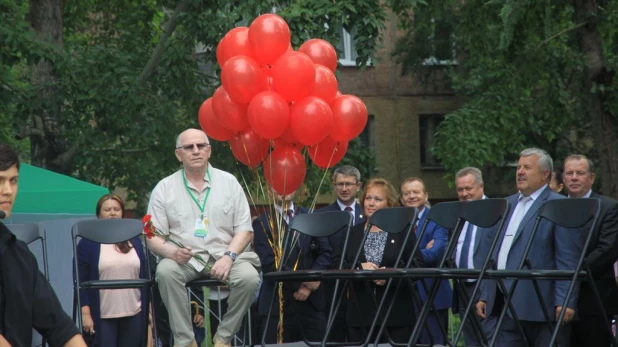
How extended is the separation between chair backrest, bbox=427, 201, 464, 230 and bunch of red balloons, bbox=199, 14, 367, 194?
180cm

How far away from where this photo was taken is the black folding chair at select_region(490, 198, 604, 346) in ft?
22.6

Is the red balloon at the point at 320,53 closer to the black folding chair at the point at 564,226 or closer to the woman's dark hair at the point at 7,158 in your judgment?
the black folding chair at the point at 564,226

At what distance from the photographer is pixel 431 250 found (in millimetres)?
8828

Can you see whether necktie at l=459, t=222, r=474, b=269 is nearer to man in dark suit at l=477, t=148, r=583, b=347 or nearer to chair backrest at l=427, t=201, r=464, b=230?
man in dark suit at l=477, t=148, r=583, b=347

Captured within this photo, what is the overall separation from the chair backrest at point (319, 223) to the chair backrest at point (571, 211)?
64.9 inches

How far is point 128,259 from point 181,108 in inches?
411

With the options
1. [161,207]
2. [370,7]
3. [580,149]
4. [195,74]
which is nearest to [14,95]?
[195,74]

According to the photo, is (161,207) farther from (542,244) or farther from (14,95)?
(14,95)

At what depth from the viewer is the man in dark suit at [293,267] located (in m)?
9.16

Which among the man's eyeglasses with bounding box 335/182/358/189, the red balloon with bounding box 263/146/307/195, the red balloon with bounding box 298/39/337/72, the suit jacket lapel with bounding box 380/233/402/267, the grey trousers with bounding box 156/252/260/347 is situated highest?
the red balloon with bounding box 298/39/337/72

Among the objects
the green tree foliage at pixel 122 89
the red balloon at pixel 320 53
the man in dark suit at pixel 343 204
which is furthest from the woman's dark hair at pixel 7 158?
the green tree foliage at pixel 122 89

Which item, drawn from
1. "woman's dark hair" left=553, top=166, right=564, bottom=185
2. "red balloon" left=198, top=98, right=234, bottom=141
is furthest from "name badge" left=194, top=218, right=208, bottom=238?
"woman's dark hair" left=553, top=166, right=564, bottom=185

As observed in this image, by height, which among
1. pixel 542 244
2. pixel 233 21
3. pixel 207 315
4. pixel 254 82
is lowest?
pixel 207 315

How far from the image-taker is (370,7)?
605 inches
